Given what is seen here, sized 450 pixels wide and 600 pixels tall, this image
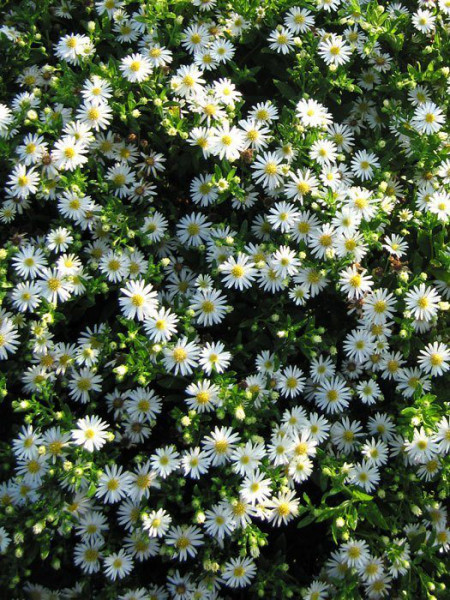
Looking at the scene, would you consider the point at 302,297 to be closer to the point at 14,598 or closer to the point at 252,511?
the point at 252,511

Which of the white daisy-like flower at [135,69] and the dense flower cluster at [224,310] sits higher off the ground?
the white daisy-like flower at [135,69]

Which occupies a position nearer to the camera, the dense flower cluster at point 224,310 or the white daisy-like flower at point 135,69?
the dense flower cluster at point 224,310

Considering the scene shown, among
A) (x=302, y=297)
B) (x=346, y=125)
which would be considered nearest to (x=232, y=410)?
(x=302, y=297)

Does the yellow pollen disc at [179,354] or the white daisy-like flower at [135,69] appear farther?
the white daisy-like flower at [135,69]

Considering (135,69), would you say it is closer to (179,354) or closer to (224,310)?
(224,310)

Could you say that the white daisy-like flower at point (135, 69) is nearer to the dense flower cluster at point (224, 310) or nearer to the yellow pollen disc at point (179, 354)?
the dense flower cluster at point (224, 310)

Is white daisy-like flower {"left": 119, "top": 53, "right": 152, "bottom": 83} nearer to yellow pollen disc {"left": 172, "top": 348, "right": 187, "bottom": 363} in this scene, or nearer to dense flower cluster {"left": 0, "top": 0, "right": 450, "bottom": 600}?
dense flower cluster {"left": 0, "top": 0, "right": 450, "bottom": 600}

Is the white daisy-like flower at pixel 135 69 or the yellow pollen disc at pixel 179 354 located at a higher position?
the white daisy-like flower at pixel 135 69

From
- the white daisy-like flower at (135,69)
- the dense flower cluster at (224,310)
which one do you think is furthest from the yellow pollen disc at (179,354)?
the white daisy-like flower at (135,69)

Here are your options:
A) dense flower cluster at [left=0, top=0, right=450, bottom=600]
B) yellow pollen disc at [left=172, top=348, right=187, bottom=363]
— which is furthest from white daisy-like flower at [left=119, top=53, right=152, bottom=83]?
yellow pollen disc at [left=172, top=348, right=187, bottom=363]
